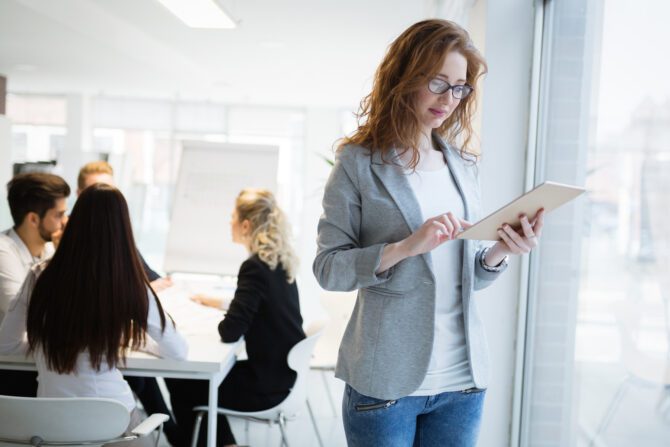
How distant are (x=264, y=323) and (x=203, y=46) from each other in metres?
4.73

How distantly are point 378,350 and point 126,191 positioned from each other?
27.5ft

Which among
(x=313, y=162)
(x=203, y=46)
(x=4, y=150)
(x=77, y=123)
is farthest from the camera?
(x=313, y=162)

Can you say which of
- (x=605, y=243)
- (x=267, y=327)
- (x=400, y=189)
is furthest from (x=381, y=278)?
(x=267, y=327)

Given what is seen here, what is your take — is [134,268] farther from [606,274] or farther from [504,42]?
[504,42]

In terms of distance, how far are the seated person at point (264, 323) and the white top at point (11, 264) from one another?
2.79 ft

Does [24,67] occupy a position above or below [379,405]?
above

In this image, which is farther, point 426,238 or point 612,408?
point 612,408

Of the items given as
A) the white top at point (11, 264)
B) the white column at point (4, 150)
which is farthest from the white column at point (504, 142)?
the white column at point (4, 150)

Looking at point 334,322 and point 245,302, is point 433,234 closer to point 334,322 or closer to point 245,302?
point 245,302

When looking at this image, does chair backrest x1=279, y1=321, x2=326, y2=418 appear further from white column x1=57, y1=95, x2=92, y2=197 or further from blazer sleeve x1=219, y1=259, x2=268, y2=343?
white column x1=57, y1=95, x2=92, y2=197


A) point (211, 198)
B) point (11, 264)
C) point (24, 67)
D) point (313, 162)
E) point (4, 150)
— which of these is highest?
point (24, 67)

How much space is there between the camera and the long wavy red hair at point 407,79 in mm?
1313

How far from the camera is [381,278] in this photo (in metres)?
1.29

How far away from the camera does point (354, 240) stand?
4.44ft
